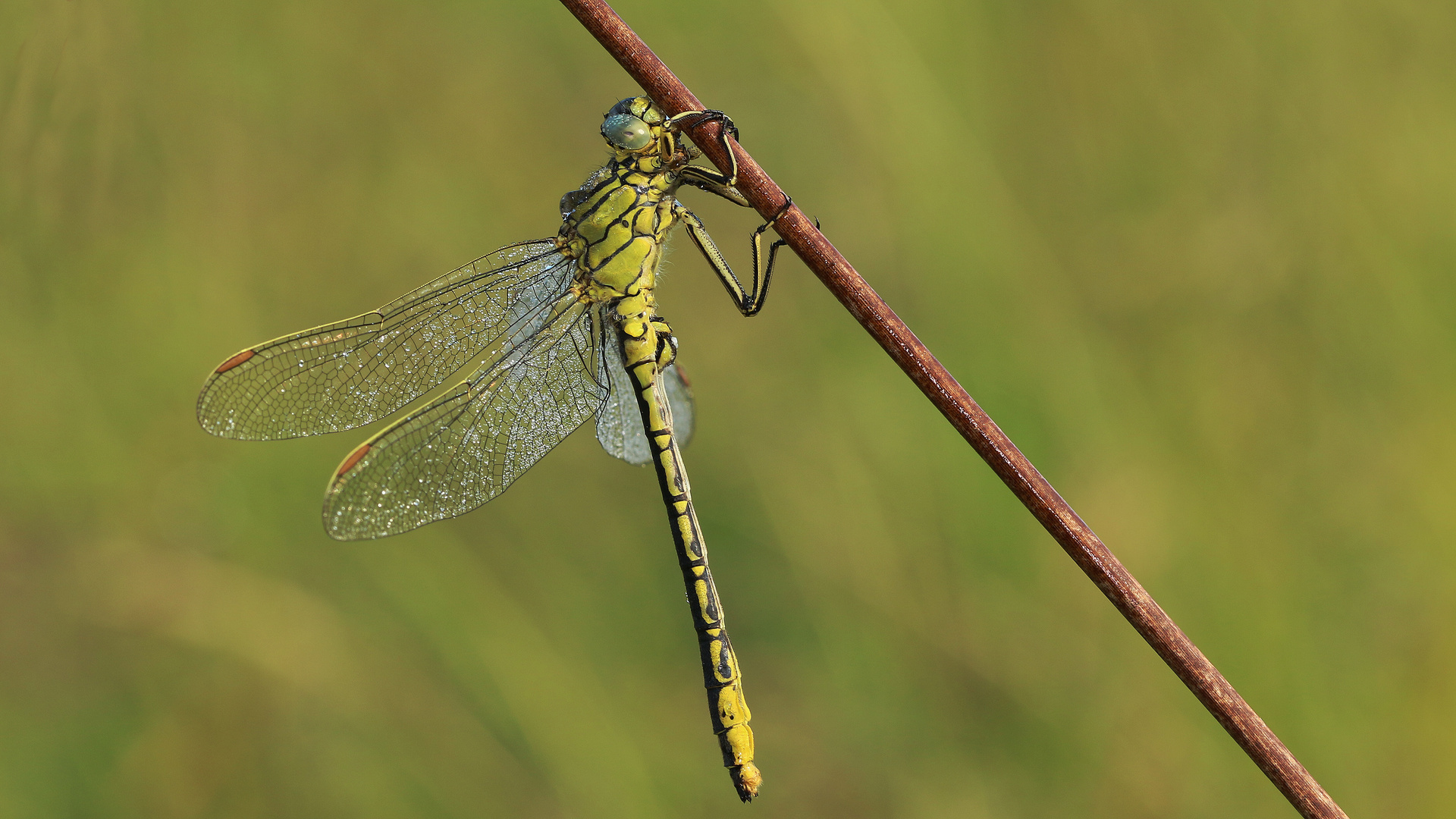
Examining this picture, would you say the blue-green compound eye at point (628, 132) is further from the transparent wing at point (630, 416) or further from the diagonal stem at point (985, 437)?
the transparent wing at point (630, 416)

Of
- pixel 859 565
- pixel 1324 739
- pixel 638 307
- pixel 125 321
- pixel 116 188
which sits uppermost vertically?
pixel 116 188

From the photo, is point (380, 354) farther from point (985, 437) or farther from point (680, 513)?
point (985, 437)

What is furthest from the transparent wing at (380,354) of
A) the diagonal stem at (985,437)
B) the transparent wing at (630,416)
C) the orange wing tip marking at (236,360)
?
the diagonal stem at (985,437)

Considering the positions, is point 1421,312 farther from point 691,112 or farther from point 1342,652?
point 691,112

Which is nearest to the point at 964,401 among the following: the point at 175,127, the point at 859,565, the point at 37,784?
the point at 859,565

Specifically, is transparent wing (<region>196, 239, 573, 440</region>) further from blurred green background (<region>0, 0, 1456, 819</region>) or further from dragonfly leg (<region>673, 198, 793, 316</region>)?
blurred green background (<region>0, 0, 1456, 819</region>)

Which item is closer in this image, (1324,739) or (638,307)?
(638,307)
